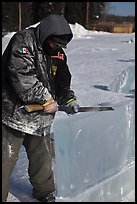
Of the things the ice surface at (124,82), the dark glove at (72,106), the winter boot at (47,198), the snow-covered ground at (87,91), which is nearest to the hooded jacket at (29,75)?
the dark glove at (72,106)

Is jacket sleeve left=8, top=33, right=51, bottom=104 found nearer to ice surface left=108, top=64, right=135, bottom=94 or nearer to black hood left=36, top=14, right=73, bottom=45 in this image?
black hood left=36, top=14, right=73, bottom=45

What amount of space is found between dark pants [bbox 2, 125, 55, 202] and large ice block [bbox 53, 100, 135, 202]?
199 mm

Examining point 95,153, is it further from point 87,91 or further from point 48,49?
point 87,91

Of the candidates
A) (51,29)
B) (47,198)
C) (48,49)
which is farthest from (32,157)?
(51,29)

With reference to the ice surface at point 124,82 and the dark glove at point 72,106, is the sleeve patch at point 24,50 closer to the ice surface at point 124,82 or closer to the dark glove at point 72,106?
the dark glove at point 72,106

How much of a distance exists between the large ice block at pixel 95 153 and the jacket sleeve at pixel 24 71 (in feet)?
0.94

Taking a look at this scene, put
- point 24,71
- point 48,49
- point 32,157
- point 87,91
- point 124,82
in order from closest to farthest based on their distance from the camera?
point 24,71 → point 48,49 → point 32,157 → point 124,82 → point 87,91

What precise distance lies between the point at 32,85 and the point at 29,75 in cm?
7

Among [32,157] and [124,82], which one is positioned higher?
[32,157]

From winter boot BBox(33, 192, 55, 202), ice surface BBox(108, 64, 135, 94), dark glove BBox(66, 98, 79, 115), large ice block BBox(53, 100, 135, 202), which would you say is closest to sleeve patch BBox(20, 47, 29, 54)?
large ice block BBox(53, 100, 135, 202)

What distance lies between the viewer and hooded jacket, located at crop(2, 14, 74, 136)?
226 cm

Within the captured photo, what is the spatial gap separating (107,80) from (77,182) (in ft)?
20.0

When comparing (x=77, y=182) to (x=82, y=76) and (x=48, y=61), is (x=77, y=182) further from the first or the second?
(x=82, y=76)

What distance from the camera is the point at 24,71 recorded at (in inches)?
88.8
